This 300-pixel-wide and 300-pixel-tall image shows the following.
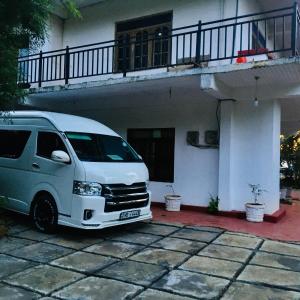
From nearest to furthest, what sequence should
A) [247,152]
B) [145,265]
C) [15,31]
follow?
[145,265], [15,31], [247,152]

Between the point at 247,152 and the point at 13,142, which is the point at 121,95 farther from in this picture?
the point at 247,152

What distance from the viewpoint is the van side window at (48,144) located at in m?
7.14

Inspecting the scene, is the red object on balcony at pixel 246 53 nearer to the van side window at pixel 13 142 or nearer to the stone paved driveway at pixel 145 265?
the stone paved driveway at pixel 145 265

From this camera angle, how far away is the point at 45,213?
7.10m

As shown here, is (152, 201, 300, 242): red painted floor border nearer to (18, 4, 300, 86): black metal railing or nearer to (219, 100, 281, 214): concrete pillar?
(219, 100, 281, 214): concrete pillar

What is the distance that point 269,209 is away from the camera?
29.5 feet

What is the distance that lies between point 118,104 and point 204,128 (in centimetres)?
279

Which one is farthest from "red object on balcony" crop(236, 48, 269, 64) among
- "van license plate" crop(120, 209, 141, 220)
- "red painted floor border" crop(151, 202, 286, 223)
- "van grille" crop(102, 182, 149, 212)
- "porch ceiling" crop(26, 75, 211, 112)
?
"van license plate" crop(120, 209, 141, 220)

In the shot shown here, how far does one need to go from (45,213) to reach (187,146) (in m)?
4.56

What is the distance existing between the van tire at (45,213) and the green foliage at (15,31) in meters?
2.05

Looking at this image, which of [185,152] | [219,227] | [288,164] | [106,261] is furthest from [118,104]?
[288,164]

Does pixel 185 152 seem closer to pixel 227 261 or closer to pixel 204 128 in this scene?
pixel 204 128

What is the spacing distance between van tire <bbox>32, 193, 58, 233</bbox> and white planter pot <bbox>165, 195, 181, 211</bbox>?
376cm

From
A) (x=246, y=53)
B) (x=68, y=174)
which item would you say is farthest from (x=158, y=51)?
(x=68, y=174)
